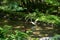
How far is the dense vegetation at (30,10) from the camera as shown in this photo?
26.4 feet

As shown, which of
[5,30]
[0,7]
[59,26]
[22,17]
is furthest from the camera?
[0,7]

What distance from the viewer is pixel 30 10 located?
28.7ft

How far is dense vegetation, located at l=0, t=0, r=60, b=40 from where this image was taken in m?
8.03

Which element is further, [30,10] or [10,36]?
[30,10]

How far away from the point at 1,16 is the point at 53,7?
81.0 inches

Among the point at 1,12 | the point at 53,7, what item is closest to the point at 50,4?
the point at 53,7

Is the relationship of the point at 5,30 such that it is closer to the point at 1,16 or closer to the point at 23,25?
the point at 23,25

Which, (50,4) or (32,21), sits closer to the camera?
(32,21)

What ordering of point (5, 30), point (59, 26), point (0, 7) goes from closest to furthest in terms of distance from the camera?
point (5, 30)
point (59, 26)
point (0, 7)

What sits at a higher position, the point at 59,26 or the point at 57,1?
the point at 57,1

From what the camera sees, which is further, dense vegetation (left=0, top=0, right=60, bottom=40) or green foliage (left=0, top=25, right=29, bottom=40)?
dense vegetation (left=0, top=0, right=60, bottom=40)

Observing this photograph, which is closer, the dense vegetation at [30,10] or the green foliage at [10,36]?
the green foliage at [10,36]

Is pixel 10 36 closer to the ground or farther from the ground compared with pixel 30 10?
closer to the ground

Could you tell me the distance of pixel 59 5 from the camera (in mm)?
8766
